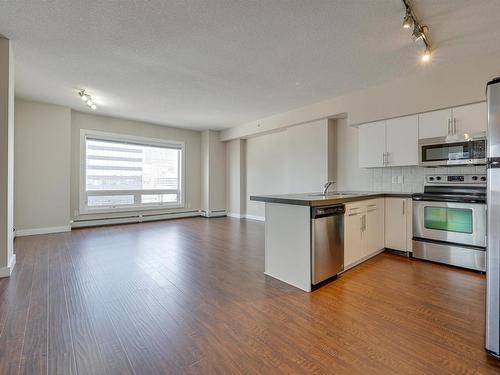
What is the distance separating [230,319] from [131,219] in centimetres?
554

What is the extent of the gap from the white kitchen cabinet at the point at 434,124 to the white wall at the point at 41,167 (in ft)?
22.6

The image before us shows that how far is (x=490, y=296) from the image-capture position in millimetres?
1546

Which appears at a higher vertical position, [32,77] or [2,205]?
[32,77]

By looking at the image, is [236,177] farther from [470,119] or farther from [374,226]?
[470,119]

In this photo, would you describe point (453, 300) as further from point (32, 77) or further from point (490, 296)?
point (32, 77)

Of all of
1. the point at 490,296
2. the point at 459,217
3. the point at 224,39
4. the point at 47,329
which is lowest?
the point at 47,329

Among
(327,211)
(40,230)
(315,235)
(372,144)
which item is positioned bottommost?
(40,230)

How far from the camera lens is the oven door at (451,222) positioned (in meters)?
3.00

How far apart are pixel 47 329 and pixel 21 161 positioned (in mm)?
4699

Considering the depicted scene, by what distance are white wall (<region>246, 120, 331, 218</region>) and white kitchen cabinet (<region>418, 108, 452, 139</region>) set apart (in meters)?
1.71

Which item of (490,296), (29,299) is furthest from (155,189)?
(490,296)

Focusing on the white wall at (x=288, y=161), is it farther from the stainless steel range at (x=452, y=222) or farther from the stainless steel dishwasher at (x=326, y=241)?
the stainless steel dishwasher at (x=326, y=241)

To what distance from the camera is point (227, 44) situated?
9.50 ft

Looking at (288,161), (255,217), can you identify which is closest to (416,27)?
(288,161)
